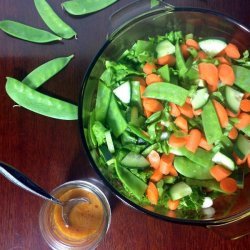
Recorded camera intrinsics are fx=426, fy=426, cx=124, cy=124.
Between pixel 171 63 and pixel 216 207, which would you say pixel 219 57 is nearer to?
pixel 171 63

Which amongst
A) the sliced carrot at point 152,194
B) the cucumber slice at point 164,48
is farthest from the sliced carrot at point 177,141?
the cucumber slice at point 164,48

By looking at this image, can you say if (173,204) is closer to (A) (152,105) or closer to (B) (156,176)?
(B) (156,176)

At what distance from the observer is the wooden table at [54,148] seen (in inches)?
50.3

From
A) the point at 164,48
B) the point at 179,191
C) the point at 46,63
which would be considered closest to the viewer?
the point at 179,191

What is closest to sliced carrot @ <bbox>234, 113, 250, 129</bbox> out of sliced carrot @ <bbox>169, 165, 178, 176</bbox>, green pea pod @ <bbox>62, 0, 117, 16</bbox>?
sliced carrot @ <bbox>169, 165, 178, 176</bbox>

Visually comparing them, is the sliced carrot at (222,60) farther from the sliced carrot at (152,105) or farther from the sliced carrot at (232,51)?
the sliced carrot at (152,105)

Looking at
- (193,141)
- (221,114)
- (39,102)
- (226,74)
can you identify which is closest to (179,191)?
(193,141)

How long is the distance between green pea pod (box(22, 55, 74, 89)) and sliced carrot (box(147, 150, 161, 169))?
0.41 m

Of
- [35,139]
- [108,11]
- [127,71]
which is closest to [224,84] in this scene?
[127,71]

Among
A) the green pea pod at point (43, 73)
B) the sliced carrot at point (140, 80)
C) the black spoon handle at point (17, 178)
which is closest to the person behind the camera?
the black spoon handle at point (17, 178)

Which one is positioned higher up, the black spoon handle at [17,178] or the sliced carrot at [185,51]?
the sliced carrot at [185,51]

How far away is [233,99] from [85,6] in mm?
566

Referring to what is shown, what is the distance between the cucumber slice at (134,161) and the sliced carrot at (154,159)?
0.02 meters

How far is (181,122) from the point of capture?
1183mm
